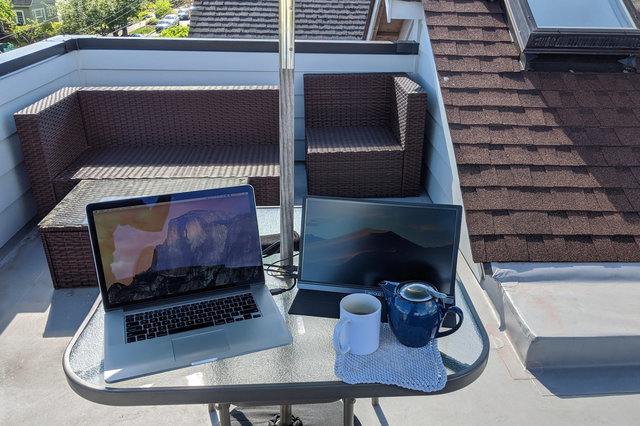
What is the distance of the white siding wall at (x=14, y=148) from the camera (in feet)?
11.0

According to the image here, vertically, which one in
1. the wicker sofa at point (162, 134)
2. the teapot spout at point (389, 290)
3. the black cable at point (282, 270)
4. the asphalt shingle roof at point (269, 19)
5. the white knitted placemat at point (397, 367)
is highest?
the asphalt shingle roof at point (269, 19)

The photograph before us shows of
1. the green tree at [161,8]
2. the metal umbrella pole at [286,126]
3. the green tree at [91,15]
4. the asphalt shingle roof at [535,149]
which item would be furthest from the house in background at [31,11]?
the metal umbrella pole at [286,126]

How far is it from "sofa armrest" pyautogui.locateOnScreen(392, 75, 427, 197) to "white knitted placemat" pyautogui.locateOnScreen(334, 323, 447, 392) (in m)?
2.60

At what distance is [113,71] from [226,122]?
121 centimetres

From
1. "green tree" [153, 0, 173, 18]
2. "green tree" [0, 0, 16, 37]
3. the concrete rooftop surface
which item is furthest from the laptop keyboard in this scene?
"green tree" [153, 0, 173, 18]

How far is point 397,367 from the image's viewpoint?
4.15 ft

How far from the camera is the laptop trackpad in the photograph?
51.0 inches

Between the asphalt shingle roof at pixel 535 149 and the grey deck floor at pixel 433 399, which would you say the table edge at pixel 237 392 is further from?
the asphalt shingle roof at pixel 535 149

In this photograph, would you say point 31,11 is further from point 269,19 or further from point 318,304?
point 318,304

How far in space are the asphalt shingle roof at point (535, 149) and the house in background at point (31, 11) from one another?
38.1m

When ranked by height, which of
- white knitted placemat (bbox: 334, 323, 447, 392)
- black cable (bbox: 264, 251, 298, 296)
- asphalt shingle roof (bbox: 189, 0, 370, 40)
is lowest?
black cable (bbox: 264, 251, 298, 296)

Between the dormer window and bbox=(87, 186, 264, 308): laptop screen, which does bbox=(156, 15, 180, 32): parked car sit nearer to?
the dormer window

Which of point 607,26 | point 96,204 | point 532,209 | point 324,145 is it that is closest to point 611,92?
point 607,26

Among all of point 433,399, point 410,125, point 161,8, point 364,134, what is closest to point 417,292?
point 433,399
